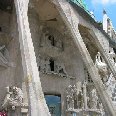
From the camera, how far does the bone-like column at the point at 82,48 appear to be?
→ 14.1 m

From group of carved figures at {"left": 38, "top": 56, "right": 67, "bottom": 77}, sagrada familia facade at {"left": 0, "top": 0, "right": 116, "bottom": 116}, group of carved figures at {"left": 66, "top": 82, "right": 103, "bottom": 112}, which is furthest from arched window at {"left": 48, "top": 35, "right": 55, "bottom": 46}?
group of carved figures at {"left": 66, "top": 82, "right": 103, "bottom": 112}

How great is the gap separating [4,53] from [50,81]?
2654 millimetres

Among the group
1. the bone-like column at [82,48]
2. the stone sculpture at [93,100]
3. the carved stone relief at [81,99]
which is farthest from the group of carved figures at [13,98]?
the stone sculpture at [93,100]

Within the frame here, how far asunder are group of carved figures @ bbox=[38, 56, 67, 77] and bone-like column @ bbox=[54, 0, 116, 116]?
7.25ft

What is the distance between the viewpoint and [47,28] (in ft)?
58.3

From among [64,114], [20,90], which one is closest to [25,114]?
[20,90]

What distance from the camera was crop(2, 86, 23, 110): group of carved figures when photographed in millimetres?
13812

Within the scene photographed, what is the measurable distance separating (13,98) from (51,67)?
12.9 ft

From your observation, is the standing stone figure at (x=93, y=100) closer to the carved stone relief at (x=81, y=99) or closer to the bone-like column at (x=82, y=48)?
the carved stone relief at (x=81, y=99)

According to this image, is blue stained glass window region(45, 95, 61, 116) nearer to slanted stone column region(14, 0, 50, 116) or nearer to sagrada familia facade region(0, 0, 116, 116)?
sagrada familia facade region(0, 0, 116, 116)

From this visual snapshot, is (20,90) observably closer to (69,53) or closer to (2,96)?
(2,96)

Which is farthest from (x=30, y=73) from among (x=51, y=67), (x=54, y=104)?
(x=51, y=67)

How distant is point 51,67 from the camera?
1747cm

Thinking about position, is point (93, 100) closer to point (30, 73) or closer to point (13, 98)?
point (13, 98)
